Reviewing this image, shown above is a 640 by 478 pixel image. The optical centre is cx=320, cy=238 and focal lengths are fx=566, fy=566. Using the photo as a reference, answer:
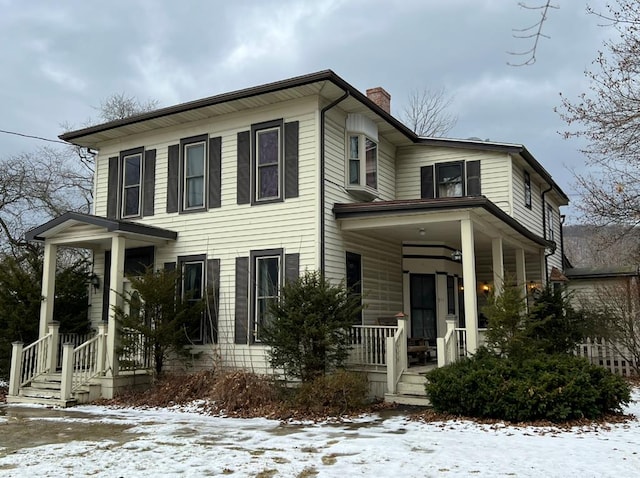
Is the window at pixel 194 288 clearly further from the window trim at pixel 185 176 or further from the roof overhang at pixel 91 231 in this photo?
the window trim at pixel 185 176

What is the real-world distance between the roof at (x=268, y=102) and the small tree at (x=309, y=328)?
377 centimetres

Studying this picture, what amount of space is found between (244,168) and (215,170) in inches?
32.3

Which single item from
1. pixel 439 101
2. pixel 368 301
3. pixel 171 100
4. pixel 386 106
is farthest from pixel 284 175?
pixel 171 100

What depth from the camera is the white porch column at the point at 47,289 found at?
12.6 meters

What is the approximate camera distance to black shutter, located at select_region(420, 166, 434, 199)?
574 inches

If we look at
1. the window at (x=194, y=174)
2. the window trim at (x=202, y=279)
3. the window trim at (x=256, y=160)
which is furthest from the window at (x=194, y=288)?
the window trim at (x=256, y=160)

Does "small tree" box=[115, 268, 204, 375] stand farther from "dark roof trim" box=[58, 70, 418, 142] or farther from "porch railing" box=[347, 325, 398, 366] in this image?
"dark roof trim" box=[58, 70, 418, 142]

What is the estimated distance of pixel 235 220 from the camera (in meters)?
12.3

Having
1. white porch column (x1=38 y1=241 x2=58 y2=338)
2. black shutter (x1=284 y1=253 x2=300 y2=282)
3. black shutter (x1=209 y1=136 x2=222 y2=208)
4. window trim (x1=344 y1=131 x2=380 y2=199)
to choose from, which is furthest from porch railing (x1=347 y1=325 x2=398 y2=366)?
A: white porch column (x1=38 y1=241 x2=58 y2=338)

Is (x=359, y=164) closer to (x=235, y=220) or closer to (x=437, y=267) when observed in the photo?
(x=235, y=220)

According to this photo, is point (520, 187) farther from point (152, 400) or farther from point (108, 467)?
point (108, 467)

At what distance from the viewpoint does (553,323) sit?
43.4 ft

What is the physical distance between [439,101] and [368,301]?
20257 mm

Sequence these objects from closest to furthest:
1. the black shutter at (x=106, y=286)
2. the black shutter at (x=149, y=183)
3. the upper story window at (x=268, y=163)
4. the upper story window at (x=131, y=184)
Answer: the upper story window at (x=268, y=163) < the black shutter at (x=149, y=183) < the black shutter at (x=106, y=286) < the upper story window at (x=131, y=184)
